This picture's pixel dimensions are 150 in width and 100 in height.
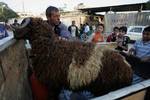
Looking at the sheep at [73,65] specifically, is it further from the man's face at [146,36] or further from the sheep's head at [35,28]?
the man's face at [146,36]

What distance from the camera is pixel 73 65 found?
134 inches

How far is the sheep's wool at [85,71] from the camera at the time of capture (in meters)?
3.35

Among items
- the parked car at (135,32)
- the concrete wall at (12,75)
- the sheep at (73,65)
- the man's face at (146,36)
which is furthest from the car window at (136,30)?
the concrete wall at (12,75)

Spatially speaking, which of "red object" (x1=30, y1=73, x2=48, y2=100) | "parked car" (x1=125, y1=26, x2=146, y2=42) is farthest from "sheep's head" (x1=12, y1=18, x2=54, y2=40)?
"parked car" (x1=125, y1=26, x2=146, y2=42)

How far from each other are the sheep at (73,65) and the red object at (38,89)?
6cm

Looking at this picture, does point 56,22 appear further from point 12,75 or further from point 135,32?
point 135,32

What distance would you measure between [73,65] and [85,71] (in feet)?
0.57

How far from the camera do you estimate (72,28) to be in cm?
1545

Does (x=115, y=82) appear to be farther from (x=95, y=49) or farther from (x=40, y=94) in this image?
(x=40, y=94)

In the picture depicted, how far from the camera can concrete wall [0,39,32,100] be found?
231 centimetres

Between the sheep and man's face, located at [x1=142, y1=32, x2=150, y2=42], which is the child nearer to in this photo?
man's face, located at [x1=142, y1=32, x2=150, y2=42]

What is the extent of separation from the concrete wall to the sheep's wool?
563mm

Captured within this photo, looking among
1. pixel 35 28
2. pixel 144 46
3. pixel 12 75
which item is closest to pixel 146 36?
pixel 144 46

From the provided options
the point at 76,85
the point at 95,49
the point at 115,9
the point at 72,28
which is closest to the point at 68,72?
the point at 76,85
